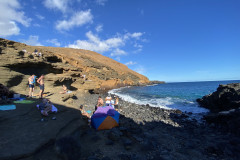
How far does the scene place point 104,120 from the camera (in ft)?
20.6

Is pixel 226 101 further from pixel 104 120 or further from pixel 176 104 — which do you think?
pixel 104 120

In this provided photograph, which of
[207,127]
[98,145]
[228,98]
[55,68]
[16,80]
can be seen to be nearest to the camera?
[98,145]

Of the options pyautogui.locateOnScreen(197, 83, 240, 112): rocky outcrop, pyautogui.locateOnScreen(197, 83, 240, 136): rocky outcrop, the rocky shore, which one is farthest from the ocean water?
the rocky shore

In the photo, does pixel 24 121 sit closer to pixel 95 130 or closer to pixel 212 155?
→ pixel 95 130

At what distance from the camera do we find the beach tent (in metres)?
6.21

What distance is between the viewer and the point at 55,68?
49.6ft

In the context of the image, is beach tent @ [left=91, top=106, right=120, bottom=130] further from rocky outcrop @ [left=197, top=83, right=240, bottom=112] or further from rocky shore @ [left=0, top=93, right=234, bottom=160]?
rocky outcrop @ [left=197, top=83, right=240, bottom=112]

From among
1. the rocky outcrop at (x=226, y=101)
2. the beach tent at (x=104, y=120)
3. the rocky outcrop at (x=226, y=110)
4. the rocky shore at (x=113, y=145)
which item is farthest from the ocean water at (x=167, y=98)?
the beach tent at (x=104, y=120)

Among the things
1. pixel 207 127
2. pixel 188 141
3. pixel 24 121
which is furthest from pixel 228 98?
pixel 24 121

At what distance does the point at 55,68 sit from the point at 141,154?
14655mm

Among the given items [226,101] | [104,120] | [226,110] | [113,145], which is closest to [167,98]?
[226,101]

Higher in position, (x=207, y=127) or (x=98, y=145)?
(x=98, y=145)

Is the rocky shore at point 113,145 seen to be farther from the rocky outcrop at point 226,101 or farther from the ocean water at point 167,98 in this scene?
the ocean water at point 167,98

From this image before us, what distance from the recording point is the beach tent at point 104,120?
621 cm
